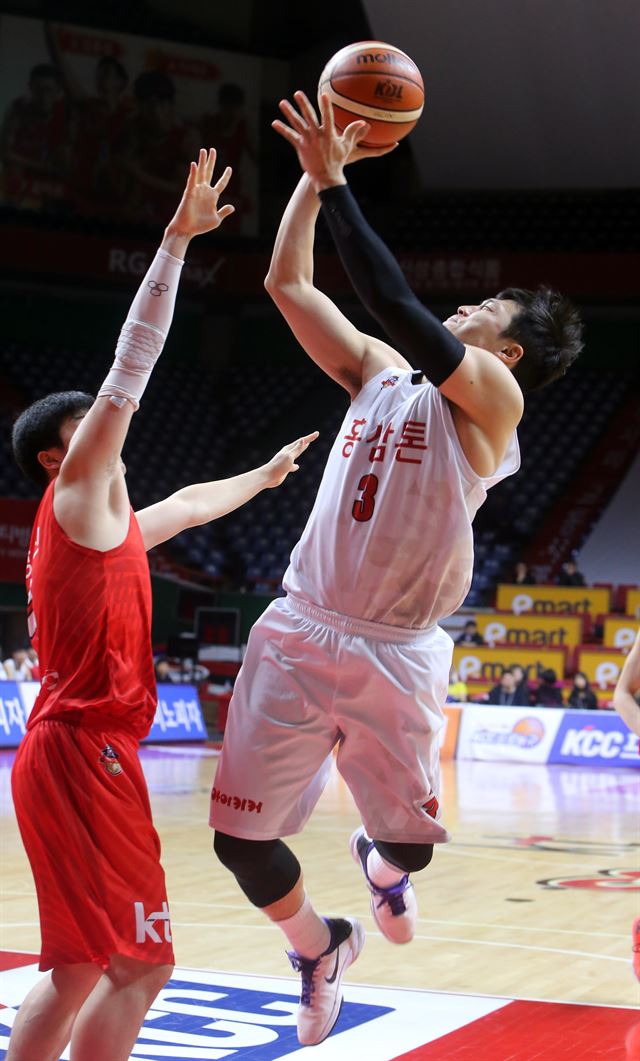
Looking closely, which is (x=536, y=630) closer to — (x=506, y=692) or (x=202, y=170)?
(x=506, y=692)

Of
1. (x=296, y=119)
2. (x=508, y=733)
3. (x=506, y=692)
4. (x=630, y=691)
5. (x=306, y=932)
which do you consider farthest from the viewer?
(x=506, y=692)

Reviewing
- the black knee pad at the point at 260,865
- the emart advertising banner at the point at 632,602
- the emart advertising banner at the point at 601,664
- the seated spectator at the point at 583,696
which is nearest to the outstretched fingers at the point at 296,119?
the black knee pad at the point at 260,865

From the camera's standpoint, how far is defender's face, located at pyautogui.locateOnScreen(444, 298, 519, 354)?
3.76 m

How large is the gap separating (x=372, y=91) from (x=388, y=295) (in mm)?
768

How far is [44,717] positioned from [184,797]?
9.26 metres

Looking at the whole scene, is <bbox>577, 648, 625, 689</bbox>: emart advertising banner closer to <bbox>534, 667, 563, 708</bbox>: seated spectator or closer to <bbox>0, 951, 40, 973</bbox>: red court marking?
<bbox>534, 667, 563, 708</bbox>: seated spectator

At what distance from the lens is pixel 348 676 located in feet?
12.0

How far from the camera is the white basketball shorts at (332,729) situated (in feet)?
11.9

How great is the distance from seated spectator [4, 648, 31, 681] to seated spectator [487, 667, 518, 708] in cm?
601

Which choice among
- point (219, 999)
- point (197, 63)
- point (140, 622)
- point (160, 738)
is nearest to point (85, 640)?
point (140, 622)

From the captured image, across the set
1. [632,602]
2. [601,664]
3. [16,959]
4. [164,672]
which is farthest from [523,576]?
[16,959]

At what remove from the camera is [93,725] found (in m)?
3.27

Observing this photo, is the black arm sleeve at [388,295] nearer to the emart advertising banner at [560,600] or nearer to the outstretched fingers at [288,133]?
the outstretched fingers at [288,133]

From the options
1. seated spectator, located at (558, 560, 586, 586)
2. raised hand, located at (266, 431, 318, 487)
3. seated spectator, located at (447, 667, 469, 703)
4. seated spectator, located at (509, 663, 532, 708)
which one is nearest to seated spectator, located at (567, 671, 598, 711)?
seated spectator, located at (509, 663, 532, 708)
